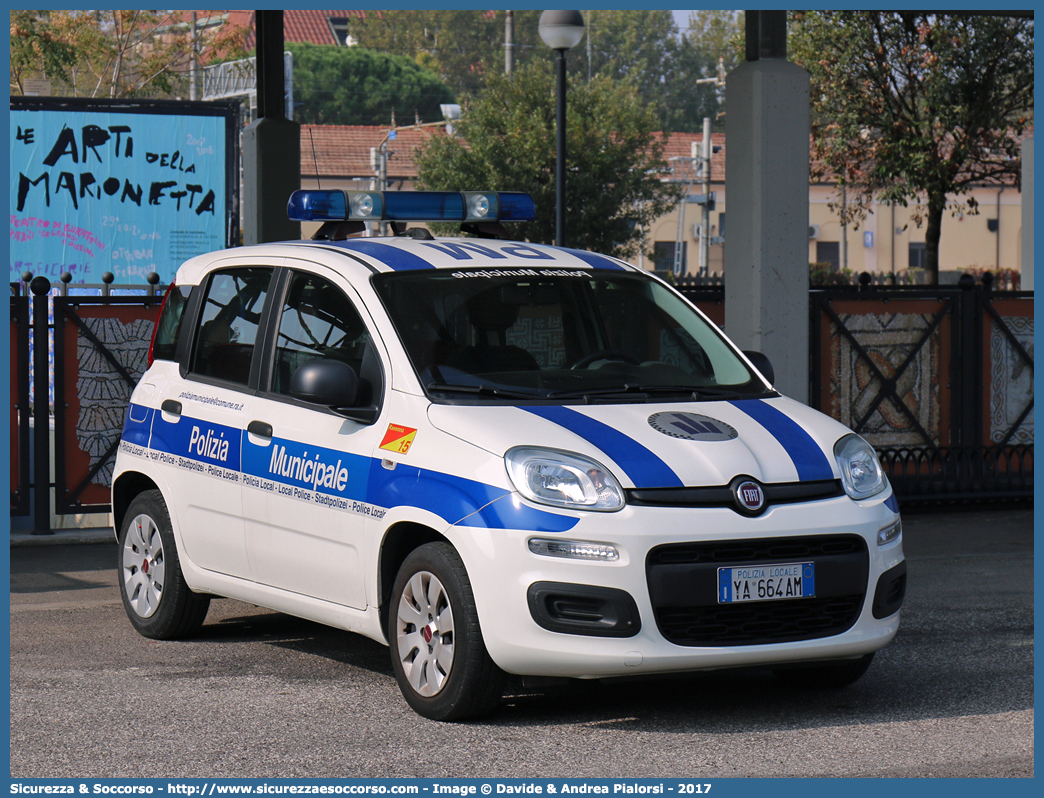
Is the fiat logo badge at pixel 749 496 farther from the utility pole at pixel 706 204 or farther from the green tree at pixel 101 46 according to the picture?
the utility pole at pixel 706 204

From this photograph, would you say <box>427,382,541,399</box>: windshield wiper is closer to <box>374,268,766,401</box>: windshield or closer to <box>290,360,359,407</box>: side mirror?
<box>374,268,766,401</box>: windshield

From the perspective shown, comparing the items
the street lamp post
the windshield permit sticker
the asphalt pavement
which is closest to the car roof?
the windshield permit sticker

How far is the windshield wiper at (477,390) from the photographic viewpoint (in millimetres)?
5832

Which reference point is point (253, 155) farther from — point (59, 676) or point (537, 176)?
point (537, 176)

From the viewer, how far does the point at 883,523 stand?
5668 mm

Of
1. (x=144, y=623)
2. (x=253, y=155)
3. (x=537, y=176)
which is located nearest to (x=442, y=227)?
(x=537, y=176)

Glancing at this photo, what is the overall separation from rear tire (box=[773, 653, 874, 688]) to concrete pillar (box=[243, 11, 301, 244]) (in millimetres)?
6981

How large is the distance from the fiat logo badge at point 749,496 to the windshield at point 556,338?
75cm

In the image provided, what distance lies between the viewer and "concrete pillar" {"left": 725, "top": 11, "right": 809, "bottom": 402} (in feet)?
34.0

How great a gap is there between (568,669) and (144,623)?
9.01 ft

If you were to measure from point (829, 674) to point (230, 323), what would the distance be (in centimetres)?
307

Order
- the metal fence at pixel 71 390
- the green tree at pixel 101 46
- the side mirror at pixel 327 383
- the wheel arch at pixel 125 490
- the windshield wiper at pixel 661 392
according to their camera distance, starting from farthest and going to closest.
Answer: the green tree at pixel 101 46
the metal fence at pixel 71 390
the wheel arch at pixel 125 490
the windshield wiper at pixel 661 392
the side mirror at pixel 327 383

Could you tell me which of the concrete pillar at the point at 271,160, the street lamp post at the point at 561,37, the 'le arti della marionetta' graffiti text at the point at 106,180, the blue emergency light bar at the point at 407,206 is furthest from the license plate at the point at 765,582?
the 'le arti della marionetta' graffiti text at the point at 106,180

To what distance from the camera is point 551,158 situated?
46719mm
